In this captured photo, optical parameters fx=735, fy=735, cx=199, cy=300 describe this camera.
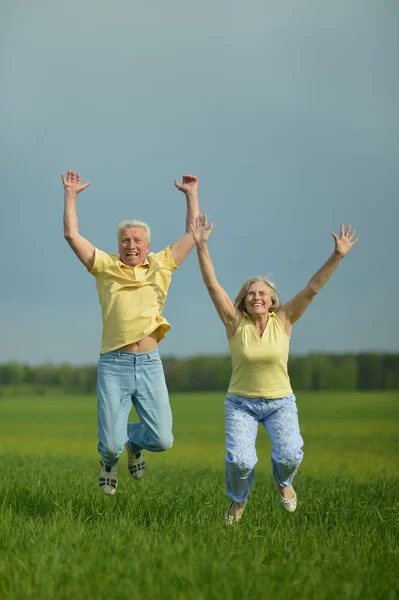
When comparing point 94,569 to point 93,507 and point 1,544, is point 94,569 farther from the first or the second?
point 93,507

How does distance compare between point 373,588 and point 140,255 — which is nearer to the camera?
point 373,588

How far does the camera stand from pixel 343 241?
23.3 ft

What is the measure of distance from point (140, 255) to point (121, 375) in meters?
1.24

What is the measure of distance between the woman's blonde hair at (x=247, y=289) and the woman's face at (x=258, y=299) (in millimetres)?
50

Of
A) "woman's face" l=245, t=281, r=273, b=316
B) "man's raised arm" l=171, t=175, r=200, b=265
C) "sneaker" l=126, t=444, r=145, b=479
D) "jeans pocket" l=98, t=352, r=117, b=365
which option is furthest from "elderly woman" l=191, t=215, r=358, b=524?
"sneaker" l=126, t=444, r=145, b=479

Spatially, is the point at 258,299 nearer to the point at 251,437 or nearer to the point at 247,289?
the point at 247,289

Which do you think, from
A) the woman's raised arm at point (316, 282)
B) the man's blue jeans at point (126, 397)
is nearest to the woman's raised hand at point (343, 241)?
the woman's raised arm at point (316, 282)

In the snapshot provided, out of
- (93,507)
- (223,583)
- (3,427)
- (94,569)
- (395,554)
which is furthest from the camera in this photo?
(3,427)

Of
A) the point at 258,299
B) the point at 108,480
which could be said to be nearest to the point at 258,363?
the point at 258,299

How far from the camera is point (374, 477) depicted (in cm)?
1195

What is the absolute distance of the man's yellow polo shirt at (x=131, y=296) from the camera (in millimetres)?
7188

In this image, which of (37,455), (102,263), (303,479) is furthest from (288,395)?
(37,455)

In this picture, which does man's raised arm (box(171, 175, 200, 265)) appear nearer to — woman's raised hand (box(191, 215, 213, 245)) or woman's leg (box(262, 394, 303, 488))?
woman's raised hand (box(191, 215, 213, 245))

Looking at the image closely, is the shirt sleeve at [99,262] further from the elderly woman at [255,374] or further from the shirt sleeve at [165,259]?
the elderly woman at [255,374]
